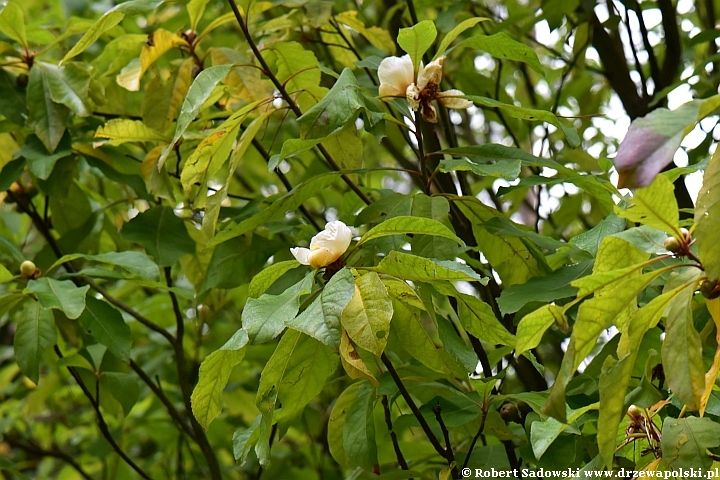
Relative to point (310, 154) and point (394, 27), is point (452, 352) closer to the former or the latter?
point (310, 154)

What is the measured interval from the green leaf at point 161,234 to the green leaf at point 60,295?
0.59 ft

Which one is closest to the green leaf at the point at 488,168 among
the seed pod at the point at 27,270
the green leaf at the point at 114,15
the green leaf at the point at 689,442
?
the green leaf at the point at 689,442

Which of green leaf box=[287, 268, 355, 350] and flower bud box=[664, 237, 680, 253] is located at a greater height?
flower bud box=[664, 237, 680, 253]

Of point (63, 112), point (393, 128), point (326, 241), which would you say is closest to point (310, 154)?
point (393, 128)

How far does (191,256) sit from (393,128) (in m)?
0.47

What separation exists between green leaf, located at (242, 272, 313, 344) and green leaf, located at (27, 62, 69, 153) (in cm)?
68

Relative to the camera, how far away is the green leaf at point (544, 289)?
90 cm

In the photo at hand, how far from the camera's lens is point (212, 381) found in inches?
31.9

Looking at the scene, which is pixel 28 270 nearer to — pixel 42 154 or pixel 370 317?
pixel 42 154

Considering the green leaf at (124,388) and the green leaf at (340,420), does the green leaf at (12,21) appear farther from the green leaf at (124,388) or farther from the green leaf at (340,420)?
the green leaf at (340,420)

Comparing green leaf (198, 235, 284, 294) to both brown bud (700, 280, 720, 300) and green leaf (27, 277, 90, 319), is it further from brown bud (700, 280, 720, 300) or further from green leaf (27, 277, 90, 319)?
brown bud (700, 280, 720, 300)

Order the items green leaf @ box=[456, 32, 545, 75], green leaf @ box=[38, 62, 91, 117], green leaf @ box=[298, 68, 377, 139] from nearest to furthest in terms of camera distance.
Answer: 1. green leaf @ box=[298, 68, 377, 139]
2. green leaf @ box=[456, 32, 545, 75]
3. green leaf @ box=[38, 62, 91, 117]

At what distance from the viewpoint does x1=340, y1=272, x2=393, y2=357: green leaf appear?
0.71 m

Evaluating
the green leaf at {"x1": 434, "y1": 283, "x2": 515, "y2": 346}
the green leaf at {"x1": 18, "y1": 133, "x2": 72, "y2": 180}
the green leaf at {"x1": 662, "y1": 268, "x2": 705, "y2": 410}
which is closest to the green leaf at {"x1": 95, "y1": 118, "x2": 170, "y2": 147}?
the green leaf at {"x1": 18, "y1": 133, "x2": 72, "y2": 180}
